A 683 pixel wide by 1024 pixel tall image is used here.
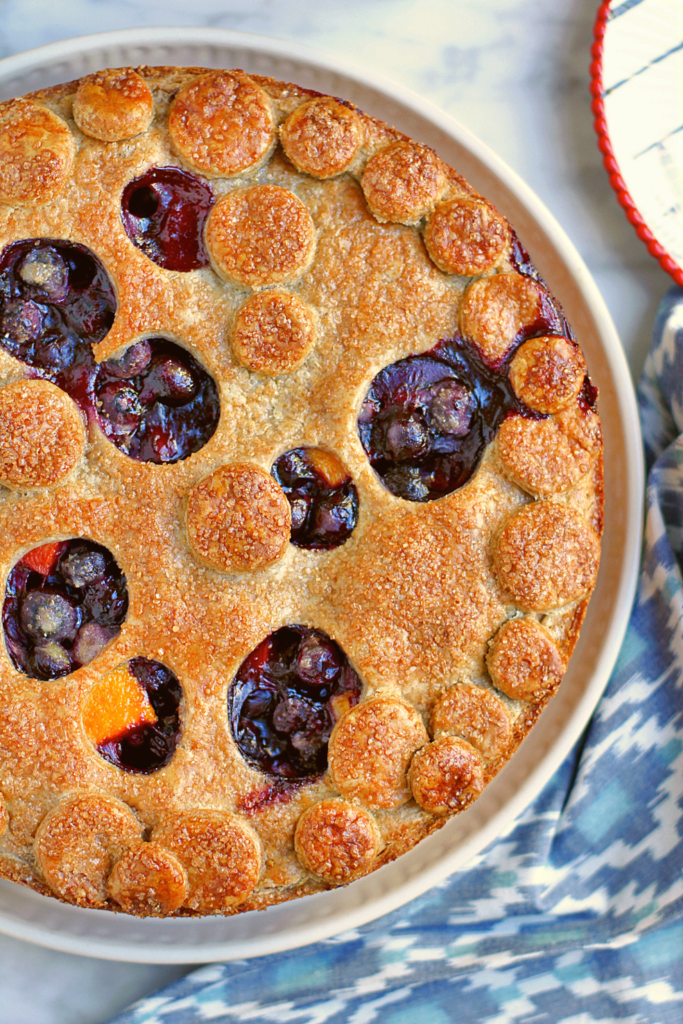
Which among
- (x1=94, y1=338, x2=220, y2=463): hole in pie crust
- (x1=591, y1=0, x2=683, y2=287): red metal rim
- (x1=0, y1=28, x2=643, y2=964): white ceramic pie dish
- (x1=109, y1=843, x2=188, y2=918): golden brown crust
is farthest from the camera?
(x1=591, y1=0, x2=683, y2=287): red metal rim

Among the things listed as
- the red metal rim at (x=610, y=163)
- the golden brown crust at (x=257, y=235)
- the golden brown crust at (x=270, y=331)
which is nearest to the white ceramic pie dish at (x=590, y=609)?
the red metal rim at (x=610, y=163)

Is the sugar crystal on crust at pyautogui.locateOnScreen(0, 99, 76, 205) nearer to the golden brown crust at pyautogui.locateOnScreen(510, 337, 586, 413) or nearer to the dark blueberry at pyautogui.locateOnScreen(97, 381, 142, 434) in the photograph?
the dark blueberry at pyautogui.locateOnScreen(97, 381, 142, 434)

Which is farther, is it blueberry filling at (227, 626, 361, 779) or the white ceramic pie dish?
the white ceramic pie dish

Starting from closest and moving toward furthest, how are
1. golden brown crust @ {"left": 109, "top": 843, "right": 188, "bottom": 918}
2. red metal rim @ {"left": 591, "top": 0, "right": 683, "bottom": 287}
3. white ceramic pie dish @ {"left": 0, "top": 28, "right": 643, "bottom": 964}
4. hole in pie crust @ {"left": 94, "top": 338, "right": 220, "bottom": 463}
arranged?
golden brown crust @ {"left": 109, "top": 843, "right": 188, "bottom": 918}
hole in pie crust @ {"left": 94, "top": 338, "right": 220, "bottom": 463}
white ceramic pie dish @ {"left": 0, "top": 28, "right": 643, "bottom": 964}
red metal rim @ {"left": 591, "top": 0, "right": 683, "bottom": 287}

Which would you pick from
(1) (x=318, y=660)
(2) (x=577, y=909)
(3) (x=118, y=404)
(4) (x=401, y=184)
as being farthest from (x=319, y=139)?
(2) (x=577, y=909)

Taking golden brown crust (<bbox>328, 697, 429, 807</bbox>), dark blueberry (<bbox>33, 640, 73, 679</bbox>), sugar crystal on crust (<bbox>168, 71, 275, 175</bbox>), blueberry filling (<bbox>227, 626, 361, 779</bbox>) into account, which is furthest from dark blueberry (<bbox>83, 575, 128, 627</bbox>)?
sugar crystal on crust (<bbox>168, 71, 275, 175</bbox>)

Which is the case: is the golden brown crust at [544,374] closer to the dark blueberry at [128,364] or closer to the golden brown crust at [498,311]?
the golden brown crust at [498,311]

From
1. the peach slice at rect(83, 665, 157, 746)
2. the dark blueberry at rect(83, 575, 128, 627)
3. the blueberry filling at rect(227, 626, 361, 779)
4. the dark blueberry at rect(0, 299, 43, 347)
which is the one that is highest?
the dark blueberry at rect(0, 299, 43, 347)
